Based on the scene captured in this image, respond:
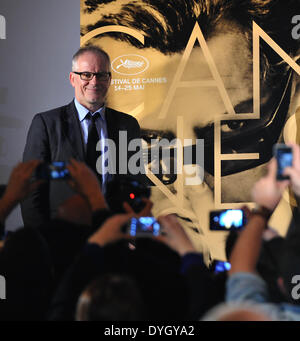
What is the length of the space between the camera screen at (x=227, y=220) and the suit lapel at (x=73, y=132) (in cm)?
138

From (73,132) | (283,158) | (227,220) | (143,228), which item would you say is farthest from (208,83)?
(143,228)

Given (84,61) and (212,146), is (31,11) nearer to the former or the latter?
(84,61)

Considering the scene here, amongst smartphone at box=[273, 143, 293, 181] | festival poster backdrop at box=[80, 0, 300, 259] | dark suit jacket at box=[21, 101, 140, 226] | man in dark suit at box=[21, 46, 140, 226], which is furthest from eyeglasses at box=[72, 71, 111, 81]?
smartphone at box=[273, 143, 293, 181]

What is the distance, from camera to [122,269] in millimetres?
1480

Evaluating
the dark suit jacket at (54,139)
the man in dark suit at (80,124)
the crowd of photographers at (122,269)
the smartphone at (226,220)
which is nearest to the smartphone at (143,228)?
the crowd of photographers at (122,269)

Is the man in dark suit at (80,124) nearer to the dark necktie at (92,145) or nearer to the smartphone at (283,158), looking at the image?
the dark necktie at (92,145)

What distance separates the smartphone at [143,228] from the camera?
5.24ft

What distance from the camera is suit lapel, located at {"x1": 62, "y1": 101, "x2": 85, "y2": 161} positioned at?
118 inches

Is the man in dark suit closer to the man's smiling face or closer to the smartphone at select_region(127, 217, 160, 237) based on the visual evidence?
the man's smiling face

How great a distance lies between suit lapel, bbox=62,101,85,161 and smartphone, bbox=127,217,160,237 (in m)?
1.45

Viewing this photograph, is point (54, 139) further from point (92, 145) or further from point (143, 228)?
point (143, 228)

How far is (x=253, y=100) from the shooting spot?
405 cm

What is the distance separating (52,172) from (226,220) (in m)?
0.66

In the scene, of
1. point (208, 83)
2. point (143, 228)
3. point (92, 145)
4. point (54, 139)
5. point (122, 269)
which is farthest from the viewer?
point (208, 83)
